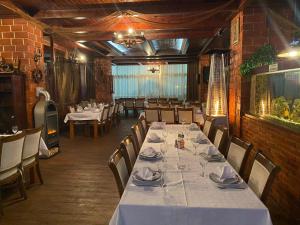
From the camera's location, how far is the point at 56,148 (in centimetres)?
525

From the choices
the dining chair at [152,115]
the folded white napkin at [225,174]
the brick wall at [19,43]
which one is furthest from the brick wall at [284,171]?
the brick wall at [19,43]

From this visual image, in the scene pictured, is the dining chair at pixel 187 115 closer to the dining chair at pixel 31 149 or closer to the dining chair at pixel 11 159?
the dining chair at pixel 31 149

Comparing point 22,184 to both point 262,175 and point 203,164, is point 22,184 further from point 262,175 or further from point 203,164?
point 262,175

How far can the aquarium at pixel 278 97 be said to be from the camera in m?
2.78

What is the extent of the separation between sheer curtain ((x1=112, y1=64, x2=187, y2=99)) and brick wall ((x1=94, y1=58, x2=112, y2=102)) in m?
2.73

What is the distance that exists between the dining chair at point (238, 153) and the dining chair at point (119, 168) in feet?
3.49

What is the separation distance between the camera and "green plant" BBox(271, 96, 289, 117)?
2.98 meters

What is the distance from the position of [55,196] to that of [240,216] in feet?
8.36

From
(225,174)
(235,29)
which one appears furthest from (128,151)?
(235,29)

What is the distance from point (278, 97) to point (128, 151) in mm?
2177

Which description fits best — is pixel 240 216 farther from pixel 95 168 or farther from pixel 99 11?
pixel 99 11

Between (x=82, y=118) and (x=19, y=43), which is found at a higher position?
(x=19, y=43)

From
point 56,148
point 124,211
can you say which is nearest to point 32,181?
point 56,148

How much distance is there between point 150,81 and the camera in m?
13.4
